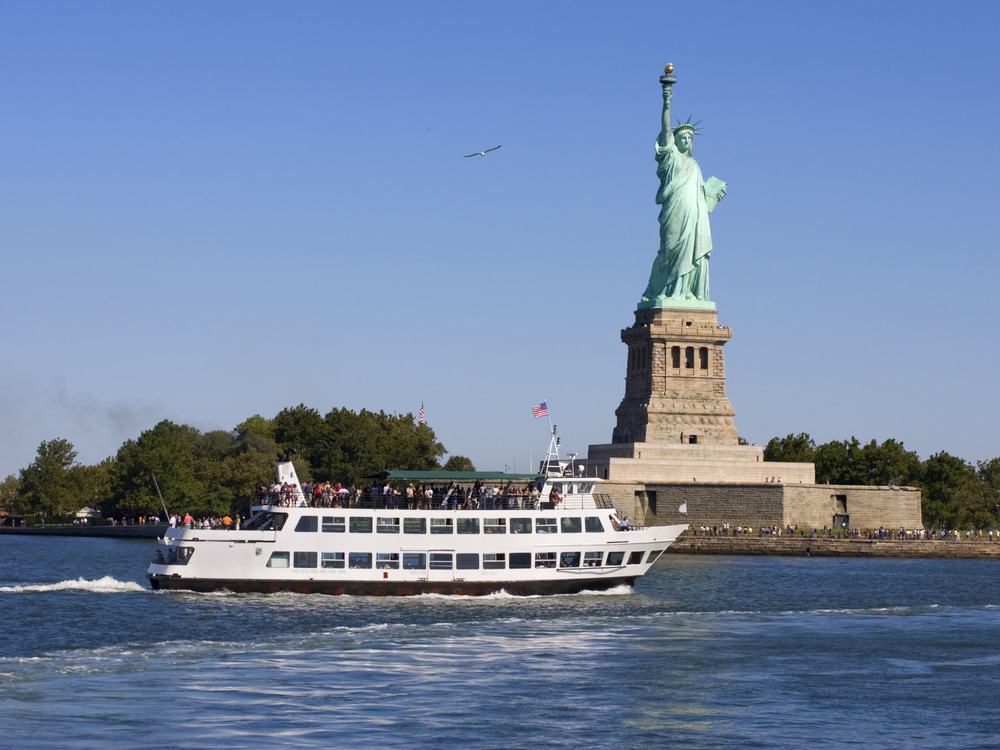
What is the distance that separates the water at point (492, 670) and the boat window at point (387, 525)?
280cm

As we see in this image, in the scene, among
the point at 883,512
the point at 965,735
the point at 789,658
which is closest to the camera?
the point at 965,735

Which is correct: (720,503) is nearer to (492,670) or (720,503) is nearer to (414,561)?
(414,561)

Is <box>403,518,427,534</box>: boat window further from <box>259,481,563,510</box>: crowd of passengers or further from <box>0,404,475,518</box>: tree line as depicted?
<box>0,404,475,518</box>: tree line

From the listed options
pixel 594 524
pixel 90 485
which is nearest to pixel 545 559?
pixel 594 524

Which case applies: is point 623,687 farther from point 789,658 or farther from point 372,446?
point 372,446

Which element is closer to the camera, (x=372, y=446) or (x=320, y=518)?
(x=320, y=518)

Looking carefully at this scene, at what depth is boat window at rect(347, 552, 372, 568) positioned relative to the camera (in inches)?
2411

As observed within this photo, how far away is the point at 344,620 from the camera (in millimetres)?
52594

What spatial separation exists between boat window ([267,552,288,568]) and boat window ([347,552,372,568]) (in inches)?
92.1

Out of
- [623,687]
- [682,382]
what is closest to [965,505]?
[682,382]

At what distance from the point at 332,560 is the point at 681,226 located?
56.8 meters

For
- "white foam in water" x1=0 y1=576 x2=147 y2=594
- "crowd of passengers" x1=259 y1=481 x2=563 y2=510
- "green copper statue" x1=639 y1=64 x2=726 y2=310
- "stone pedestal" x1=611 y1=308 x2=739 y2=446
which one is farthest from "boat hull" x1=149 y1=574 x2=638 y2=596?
"green copper statue" x1=639 y1=64 x2=726 y2=310

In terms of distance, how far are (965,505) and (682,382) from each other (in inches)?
1122

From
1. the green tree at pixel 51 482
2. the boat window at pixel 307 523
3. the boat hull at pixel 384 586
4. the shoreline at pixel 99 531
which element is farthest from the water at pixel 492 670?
the green tree at pixel 51 482
